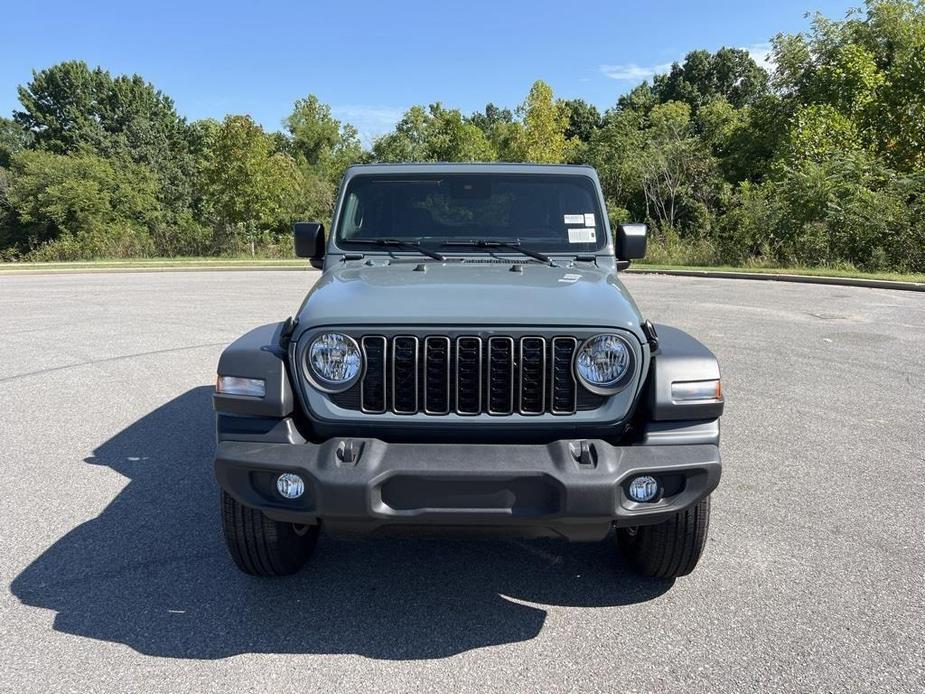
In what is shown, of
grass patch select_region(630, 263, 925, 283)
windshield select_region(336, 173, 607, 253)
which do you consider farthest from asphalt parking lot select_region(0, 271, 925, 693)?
grass patch select_region(630, 263, 925, 283)

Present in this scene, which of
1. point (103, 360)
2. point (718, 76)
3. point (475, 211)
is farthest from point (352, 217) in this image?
point (718, 76)

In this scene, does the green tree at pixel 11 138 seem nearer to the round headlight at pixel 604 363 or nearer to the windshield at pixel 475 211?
Answer: the windshield at pixel 475 211

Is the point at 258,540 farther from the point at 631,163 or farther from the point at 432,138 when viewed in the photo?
the point at 432,138

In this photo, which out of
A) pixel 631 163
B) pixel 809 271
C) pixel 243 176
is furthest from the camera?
pixel 631 163

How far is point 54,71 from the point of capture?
62.5m

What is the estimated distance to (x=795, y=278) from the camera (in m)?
19.5

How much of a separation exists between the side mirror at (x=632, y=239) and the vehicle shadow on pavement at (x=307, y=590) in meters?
1.66

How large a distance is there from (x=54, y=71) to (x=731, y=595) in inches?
2882

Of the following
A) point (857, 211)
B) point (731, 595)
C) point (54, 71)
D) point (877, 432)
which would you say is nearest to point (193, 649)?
point (731, 595)

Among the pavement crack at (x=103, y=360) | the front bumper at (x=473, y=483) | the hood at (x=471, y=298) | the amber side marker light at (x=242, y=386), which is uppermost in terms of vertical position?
the hood at (x=471, y=298)

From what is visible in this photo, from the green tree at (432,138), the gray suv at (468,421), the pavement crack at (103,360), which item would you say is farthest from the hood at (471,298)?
the green tree at (432,138)

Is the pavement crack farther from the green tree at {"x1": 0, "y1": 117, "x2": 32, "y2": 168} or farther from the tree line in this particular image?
the green tree at {"x1": 0, "y1": 117, "x2": 32, "y2": 168}

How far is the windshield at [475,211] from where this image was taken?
4.24 meters

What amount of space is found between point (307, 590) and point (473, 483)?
115 cm
